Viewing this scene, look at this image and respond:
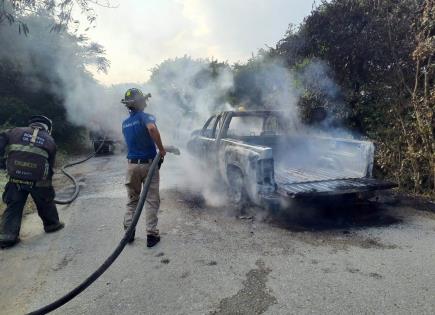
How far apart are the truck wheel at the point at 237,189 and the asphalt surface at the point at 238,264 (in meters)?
0.22

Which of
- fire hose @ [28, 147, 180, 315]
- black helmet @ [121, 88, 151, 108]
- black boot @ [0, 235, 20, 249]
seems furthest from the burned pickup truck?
black boot @ [0, 235, 20, 249]

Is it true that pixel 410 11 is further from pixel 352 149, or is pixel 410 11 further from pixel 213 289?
pixel 213 289

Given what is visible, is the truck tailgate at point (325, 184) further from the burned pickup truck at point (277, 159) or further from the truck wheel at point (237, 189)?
the truck wheel at point (237, 189)

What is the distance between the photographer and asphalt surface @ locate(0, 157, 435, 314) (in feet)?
10.4

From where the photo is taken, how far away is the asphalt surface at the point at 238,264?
125 inches

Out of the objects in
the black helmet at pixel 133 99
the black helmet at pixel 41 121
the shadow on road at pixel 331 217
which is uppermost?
the black helmet at pixel 133 99

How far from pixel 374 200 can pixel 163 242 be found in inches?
152

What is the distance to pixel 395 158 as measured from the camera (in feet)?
23.1

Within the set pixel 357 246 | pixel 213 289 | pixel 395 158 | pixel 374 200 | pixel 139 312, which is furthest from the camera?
pixel 395 158

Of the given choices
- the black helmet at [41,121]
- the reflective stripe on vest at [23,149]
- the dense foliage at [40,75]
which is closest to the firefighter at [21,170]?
the reflective stripe on vest at [23,149]

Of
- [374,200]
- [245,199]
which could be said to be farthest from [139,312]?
[374,200]

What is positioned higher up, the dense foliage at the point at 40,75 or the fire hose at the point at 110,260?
the dense foliage at the point at 40,75

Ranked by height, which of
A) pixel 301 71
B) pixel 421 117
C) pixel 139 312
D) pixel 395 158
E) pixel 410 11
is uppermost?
pixel 410 11

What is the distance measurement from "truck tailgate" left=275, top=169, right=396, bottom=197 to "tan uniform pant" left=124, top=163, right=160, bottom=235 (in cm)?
171
